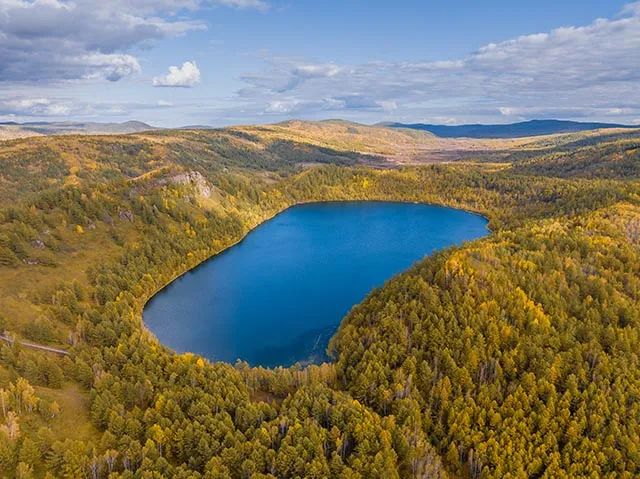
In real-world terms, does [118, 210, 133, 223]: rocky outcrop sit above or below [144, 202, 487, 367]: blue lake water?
above

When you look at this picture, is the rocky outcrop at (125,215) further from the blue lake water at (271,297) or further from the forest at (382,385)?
the forest at (382,385)

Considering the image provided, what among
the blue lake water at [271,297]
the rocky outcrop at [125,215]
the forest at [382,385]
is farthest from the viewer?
the rocky outcrop at [125,215]

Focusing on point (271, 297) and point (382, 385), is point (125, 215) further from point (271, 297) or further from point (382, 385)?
point (382, 385)

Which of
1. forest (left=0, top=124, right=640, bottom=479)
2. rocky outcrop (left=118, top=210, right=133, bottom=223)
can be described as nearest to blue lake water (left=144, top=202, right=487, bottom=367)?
forest (left=0, top=124, right=640, bottom=479)

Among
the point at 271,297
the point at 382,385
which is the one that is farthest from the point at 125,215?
the point at 382,385

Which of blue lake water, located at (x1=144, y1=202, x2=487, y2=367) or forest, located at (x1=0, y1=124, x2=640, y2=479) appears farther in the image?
blue lake water, located at (x1=144, y1=202, x2=487, y2=367)

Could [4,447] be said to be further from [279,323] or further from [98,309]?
[279,323]

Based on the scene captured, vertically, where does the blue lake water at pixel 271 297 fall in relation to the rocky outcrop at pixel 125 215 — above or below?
below

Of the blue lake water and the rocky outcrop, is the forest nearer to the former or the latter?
the blue lake water

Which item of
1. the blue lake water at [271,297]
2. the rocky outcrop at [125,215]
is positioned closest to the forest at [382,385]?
the blue lake water at [271,297]
